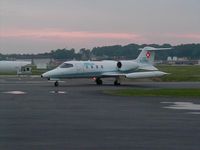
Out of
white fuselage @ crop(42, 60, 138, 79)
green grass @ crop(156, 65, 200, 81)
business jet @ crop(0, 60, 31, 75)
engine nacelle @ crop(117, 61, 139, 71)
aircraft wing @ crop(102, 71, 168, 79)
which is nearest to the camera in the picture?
white fuselage @ crop(42, 60, 138, 79)

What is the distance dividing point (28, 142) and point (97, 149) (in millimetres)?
1798

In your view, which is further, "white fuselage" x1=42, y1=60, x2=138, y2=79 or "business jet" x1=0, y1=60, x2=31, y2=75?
"business jet" x1=0, y1=60, x2=31, y2=75

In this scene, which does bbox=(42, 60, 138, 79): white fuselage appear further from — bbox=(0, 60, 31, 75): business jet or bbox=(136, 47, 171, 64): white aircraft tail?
bbox=(0, 60, 31, 75): business jet

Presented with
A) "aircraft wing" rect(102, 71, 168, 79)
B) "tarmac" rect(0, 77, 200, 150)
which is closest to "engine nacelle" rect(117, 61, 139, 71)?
"aircraft wing" rect(102, 71, 168, 79)

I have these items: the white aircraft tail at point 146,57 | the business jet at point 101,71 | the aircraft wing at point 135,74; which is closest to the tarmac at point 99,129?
the business jet at point 101,71

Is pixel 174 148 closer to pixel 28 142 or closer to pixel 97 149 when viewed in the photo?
pixel 97 149

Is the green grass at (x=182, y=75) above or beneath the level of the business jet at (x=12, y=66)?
beneath

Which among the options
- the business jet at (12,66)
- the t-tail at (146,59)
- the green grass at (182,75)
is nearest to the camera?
the t-tail at (146,59)

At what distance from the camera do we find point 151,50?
55844mm

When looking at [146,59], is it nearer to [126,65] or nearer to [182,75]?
[126,65]

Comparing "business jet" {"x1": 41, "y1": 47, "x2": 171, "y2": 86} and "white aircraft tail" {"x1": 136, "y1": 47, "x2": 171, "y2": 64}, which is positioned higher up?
"white aircraft tail" {"x1": 136, "y1": 47, "x2": 171, "y2": 64}

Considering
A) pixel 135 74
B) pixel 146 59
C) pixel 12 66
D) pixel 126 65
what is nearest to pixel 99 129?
pixel 135 74

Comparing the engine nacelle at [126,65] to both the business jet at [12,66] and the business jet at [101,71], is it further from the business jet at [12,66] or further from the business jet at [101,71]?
the business jet at [12,66]

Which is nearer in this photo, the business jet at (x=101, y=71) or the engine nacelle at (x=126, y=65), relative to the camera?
the business jet at (x=101, y=71)
